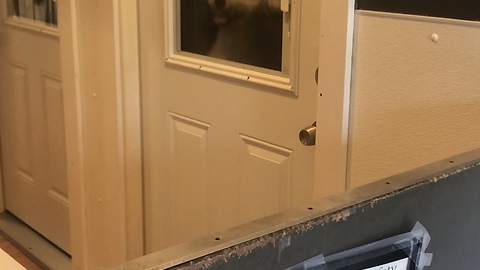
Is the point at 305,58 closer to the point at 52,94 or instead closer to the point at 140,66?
the point at 140,66

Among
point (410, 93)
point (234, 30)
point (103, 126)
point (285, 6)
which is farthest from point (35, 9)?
point (410, 93)

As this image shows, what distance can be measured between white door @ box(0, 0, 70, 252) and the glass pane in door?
0.75 metres

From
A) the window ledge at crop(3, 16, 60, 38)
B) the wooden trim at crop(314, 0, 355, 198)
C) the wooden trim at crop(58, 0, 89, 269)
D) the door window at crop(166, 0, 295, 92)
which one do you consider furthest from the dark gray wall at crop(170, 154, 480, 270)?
the window ledge at crop(3, 16, 60, 38)

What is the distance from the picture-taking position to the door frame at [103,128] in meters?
1.94

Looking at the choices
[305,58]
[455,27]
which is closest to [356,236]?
[455,27]

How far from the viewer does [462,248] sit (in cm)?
91

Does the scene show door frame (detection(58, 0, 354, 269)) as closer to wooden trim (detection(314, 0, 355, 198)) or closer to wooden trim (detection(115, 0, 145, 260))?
wooden trim (detection(115, 0, 145, 260))

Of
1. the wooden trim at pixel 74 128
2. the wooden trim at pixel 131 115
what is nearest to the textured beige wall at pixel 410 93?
the wooden trim at pixel 131 115

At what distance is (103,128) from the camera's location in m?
2.07

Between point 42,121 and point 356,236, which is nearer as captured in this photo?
point 356,236

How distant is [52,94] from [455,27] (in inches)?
68.2

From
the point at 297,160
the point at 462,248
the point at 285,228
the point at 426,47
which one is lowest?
the point at 297,160

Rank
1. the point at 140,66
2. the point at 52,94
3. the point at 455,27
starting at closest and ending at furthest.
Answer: the point at 455,27
the point at 140,66
the point at 52,94

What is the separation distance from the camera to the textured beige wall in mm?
1145
